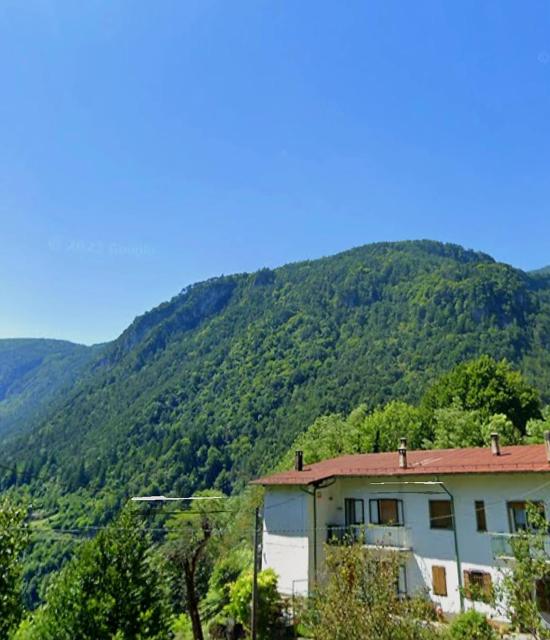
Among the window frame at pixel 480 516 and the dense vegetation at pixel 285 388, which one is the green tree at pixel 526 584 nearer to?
the window frame at pixel 480 516

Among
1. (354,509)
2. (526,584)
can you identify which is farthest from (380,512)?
(526,584)

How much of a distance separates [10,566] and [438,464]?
2115 centimetres

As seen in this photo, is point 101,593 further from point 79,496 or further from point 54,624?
point 79,496

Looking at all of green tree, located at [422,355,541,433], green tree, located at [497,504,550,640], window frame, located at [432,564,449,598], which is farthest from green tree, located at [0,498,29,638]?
green tree, located at [422,355,541,433]

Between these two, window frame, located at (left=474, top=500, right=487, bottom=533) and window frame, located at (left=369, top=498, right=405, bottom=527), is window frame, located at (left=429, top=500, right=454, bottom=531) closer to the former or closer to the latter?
window frame, located at (left=474, top=500, right=487, bottom=533)

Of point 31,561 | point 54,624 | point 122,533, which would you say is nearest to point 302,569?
point 122,533

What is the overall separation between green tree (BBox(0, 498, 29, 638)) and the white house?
13202 millimetres

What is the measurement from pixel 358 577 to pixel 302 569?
14990 mm

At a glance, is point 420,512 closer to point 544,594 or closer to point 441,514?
point 441,514

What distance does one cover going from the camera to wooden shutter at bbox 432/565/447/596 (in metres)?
25.3

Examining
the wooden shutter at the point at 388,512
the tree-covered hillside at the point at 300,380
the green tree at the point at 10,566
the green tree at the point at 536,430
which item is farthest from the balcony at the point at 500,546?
the tree-covered hillside at the point at 300,380

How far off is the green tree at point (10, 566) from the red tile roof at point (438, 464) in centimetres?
1472

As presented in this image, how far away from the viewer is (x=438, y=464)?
27.9m

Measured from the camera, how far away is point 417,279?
625 feet
